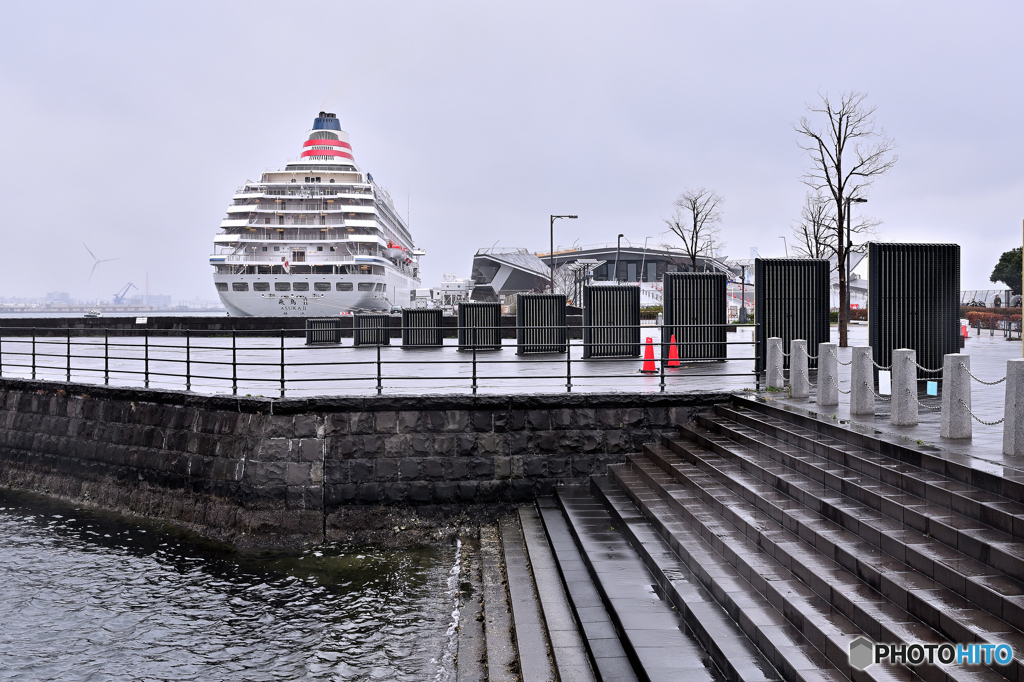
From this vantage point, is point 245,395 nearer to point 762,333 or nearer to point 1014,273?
point 762,333

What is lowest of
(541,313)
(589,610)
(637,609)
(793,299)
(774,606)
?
(589,610)

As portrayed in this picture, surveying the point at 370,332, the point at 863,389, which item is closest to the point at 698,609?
the point at 863,389

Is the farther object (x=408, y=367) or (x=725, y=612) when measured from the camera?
(x=408, y=367)

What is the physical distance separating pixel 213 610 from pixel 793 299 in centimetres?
1172

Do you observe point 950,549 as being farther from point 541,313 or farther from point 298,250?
point 298,250

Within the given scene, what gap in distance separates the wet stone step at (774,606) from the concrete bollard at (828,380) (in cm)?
324

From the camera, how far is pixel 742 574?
664 centimetres

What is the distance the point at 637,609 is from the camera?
6.64m

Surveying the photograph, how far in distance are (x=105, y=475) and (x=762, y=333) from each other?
1217 cm

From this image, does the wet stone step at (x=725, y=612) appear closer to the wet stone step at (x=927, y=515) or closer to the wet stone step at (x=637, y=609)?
the wet stone step at (x=637, y=609)

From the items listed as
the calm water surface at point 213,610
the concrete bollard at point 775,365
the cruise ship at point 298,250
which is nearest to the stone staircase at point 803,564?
the calm water surface at point 213,610

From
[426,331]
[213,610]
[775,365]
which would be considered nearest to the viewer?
[213,610]

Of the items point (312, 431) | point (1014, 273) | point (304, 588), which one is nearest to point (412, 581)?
point (304, 588)

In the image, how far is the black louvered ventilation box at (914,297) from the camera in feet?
44.1
